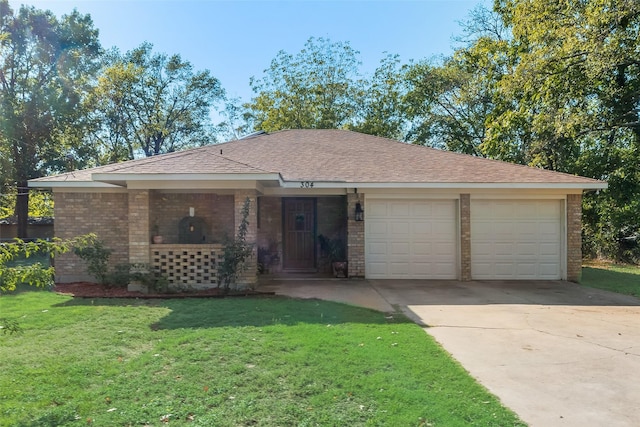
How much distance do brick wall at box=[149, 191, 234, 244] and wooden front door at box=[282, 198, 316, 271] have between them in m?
2.08

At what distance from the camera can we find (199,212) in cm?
1094

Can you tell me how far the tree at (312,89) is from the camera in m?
27.7

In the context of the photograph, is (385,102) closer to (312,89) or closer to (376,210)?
(312,89)

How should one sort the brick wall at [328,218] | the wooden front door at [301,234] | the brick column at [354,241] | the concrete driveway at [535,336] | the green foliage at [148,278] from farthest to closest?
the wooden front door at [301,234]
the brick wall at [328,218]
the brick column at [354,241]
the green foliage at [148,278]
the concrete driveway at [535,336]

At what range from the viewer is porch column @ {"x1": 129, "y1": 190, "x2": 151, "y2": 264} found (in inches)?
344

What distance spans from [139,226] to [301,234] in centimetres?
490

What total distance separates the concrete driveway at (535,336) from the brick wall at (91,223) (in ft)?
13.1

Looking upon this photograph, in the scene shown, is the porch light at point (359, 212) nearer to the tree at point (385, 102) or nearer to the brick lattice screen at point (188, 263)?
the brick lattice screen at point (188, 263)

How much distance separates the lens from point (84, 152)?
81.2 ft

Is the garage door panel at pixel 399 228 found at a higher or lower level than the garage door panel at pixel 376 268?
higher

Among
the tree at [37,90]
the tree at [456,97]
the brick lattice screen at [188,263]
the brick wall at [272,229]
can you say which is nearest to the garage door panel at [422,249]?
the brick wall at [272,229]

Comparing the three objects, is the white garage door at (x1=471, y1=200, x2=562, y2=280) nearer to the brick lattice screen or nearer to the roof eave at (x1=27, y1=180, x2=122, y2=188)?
the brick lattice screen

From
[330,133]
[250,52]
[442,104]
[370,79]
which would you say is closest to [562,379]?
[330,133]

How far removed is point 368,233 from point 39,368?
783cm
